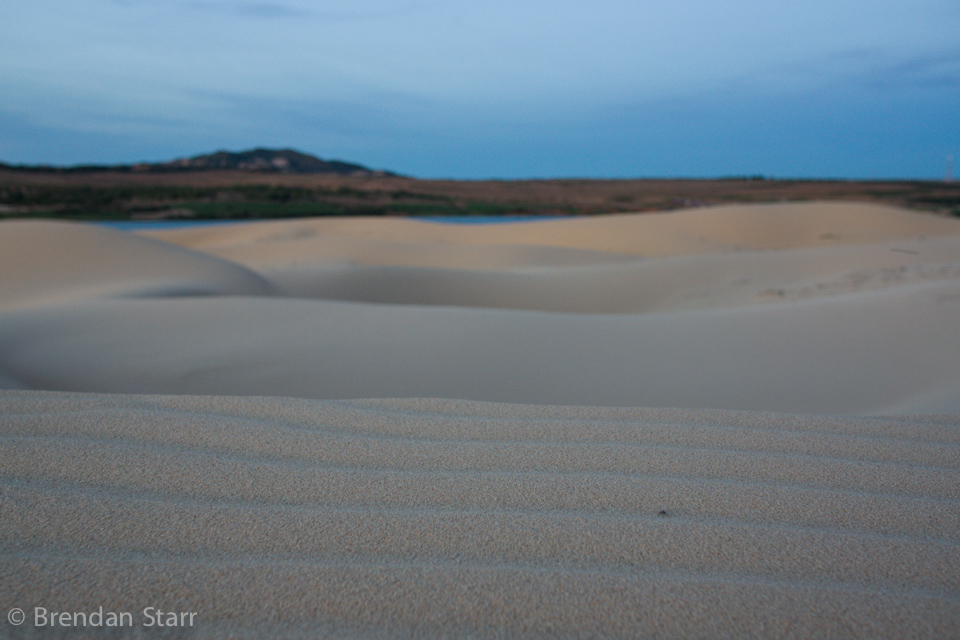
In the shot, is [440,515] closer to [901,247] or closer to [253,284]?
[253,284]

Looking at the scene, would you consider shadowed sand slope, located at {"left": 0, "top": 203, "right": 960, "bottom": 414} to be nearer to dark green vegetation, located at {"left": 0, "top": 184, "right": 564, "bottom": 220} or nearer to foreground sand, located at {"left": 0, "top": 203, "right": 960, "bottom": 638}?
foreground sand, located at {"left": 0, "top": 203, "right": 960, "bottom": 638}

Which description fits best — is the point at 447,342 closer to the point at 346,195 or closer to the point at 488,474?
the point at 488,474

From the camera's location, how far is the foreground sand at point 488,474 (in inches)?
34.8

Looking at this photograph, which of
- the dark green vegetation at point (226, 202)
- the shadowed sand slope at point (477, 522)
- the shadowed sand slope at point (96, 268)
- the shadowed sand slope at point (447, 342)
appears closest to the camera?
the shadowed sand slope at point (477, 522)

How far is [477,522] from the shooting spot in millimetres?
1105

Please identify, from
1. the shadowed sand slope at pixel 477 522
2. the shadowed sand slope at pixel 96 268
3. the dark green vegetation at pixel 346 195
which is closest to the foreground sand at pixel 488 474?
the shadowed sand slope at pixel 477 522

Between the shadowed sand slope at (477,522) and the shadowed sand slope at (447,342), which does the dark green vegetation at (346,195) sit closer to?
the shadowed sand slope at (447,342)

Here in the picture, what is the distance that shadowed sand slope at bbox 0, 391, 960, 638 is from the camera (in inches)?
34.2

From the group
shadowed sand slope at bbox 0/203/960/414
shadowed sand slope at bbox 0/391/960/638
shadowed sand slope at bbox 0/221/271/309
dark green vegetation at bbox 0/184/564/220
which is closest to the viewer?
shadowed sand slope at bbox 0/391/960/638

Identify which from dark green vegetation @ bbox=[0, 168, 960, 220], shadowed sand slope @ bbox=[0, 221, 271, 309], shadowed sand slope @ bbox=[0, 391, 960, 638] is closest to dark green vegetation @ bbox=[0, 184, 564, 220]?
dark green vegetation @ bbox=[0, 168, 960, 220]

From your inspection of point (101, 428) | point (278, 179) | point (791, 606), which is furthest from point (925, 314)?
point (278, 179)

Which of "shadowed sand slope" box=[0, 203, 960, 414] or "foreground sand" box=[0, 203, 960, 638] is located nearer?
"foreground sand" box=[0, 203, 960, 638]

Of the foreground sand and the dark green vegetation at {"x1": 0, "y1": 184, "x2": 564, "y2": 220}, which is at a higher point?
the dark green vegetation at {"x1": 0, "y1": 184, "x2": 564, "y2": 220}

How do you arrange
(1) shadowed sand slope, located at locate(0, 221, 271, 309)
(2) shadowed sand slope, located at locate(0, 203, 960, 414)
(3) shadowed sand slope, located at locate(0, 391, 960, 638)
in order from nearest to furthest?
(3) shadowed sand slope, located at locate(0, 391, 960, 638) < (2) shadowed sand slope, located at locate(0, 203, 960, 414) < (1) shadowed sand slope, located at locate(0, 221, 271, 309)
